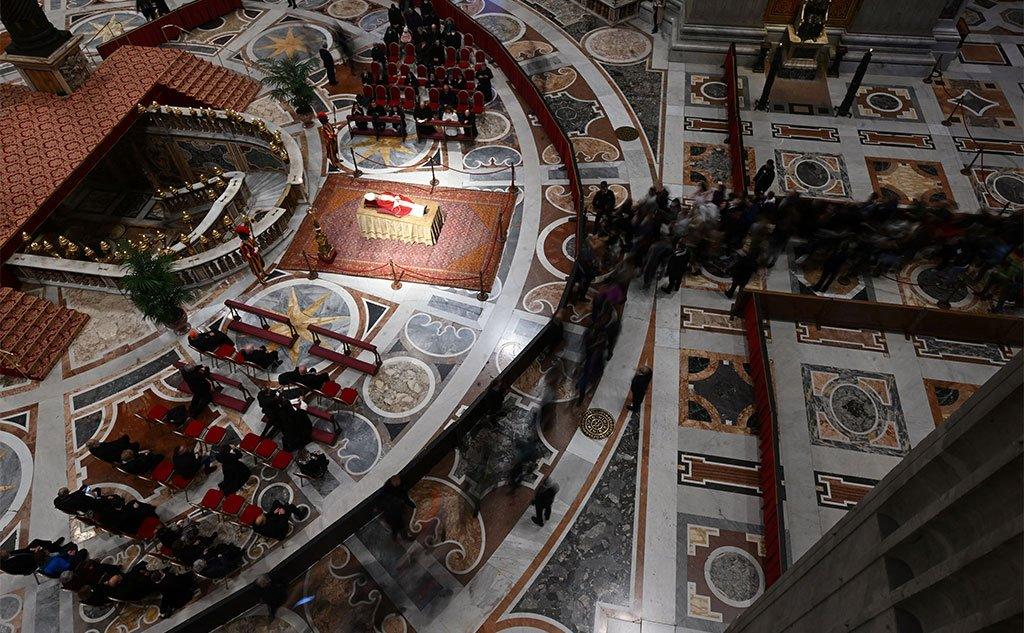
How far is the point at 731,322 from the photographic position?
974 cm

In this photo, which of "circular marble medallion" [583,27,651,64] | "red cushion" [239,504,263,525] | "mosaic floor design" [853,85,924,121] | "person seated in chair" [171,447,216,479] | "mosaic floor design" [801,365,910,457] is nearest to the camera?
"red cushion" [239,504,263,525]

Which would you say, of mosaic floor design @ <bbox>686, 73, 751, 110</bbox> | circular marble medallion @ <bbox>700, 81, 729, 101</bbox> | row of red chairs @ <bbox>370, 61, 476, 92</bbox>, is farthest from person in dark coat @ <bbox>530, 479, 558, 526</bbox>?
circular marble medallion @ <bbox>700, 81, 729, 101</bbox>

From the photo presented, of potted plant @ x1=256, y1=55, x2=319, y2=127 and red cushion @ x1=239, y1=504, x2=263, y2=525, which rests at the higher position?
potted plant @ x1=256, y1=55, x2=319, y2=127

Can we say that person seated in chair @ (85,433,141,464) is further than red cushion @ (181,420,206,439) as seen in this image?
No

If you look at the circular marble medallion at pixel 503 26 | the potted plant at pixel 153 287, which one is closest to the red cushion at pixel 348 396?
the potted plant at pixel 153 287

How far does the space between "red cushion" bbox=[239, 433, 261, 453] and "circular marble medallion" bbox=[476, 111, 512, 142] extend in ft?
26.7

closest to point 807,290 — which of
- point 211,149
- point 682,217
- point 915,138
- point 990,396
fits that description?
point 682,217

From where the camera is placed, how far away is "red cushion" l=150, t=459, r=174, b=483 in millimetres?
8125

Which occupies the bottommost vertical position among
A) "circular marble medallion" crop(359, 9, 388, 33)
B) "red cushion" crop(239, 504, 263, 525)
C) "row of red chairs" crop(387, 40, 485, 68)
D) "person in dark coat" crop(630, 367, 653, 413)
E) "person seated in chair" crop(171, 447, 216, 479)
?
"red cushion" crop(239, 504, 263, 525)

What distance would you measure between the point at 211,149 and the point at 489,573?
1207cm

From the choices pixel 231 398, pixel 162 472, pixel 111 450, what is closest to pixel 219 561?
pixel 162 472

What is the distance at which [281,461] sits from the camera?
27.5 feet

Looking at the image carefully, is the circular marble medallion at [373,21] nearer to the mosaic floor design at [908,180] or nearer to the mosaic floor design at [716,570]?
the mosaic floor design at [908,180]

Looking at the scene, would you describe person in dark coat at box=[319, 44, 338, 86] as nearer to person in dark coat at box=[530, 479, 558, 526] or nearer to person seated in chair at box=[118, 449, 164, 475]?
person seated in chair at box=[118, 449, 164, 475]
